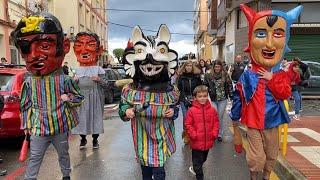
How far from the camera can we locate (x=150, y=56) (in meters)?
4.68

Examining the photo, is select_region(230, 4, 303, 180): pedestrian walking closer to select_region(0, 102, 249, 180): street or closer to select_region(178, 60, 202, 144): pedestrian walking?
select_region(0, 102, 249, 180): street

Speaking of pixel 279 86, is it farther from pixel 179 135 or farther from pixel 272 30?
pixel 179 135

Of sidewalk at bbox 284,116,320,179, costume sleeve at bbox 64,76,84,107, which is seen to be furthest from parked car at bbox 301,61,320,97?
costume sleeve at bbox 64,76,84,107

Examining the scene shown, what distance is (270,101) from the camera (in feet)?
16.9

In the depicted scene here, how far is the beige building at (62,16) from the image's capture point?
845 inches

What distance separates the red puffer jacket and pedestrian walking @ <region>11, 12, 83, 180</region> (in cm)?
152

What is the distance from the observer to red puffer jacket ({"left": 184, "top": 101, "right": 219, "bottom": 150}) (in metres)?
5.87

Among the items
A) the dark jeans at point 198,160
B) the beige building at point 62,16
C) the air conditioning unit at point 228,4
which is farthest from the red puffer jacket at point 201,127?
the air conditioning unit at point 228,4

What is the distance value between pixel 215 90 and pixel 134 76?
4093 mm

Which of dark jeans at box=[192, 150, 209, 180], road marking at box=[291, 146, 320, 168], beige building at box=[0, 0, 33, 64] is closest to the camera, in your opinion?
dark jeans at box=[192, 150, 209, 180]

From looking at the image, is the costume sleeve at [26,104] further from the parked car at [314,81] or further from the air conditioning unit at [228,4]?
the air conditioning unit at [228,4]

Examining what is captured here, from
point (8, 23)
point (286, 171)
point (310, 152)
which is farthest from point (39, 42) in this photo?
point (8, 23)

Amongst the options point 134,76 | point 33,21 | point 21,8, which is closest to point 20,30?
point 33,21

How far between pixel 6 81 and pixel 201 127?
4251mm
